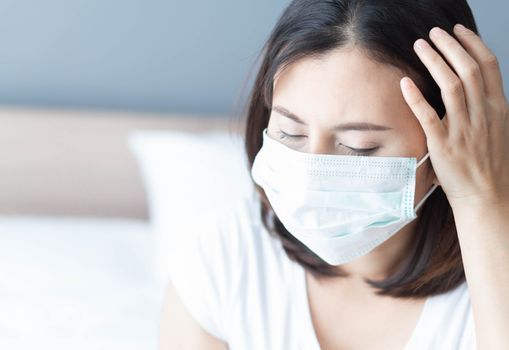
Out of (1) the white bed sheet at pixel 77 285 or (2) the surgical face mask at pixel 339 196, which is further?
(1) the white bed sheet at pixel 77 285

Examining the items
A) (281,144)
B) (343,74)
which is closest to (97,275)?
(281,144)

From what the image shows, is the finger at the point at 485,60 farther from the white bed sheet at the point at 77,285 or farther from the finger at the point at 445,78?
the white bed sheet at the point at 77,285

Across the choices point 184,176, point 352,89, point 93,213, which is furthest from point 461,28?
point 93,213

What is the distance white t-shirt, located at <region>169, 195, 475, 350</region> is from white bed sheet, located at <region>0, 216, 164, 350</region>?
1.10ft

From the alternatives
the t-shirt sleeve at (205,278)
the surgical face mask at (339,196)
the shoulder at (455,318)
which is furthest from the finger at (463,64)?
the t-shirt sleeve at (205,278)

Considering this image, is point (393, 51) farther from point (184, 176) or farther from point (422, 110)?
point (184, 176)

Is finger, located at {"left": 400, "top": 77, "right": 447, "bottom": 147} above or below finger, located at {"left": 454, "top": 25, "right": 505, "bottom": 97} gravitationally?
below

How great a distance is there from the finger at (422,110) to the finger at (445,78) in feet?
0.08

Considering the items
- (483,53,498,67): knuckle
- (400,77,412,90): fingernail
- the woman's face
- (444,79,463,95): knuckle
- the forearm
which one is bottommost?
the forearm

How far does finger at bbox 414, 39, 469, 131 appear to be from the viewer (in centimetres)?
102

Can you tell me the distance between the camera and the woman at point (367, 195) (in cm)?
105

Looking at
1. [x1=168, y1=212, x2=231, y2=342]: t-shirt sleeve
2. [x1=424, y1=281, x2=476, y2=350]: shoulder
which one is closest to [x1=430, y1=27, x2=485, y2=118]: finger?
[x1=424, y1=281, x2=476, y2=350]: shoulder

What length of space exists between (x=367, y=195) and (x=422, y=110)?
16 cm

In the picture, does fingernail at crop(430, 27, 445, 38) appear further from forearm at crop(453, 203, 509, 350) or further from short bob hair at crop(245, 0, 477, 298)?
forearm at crop(453, 203, 509, 350)
